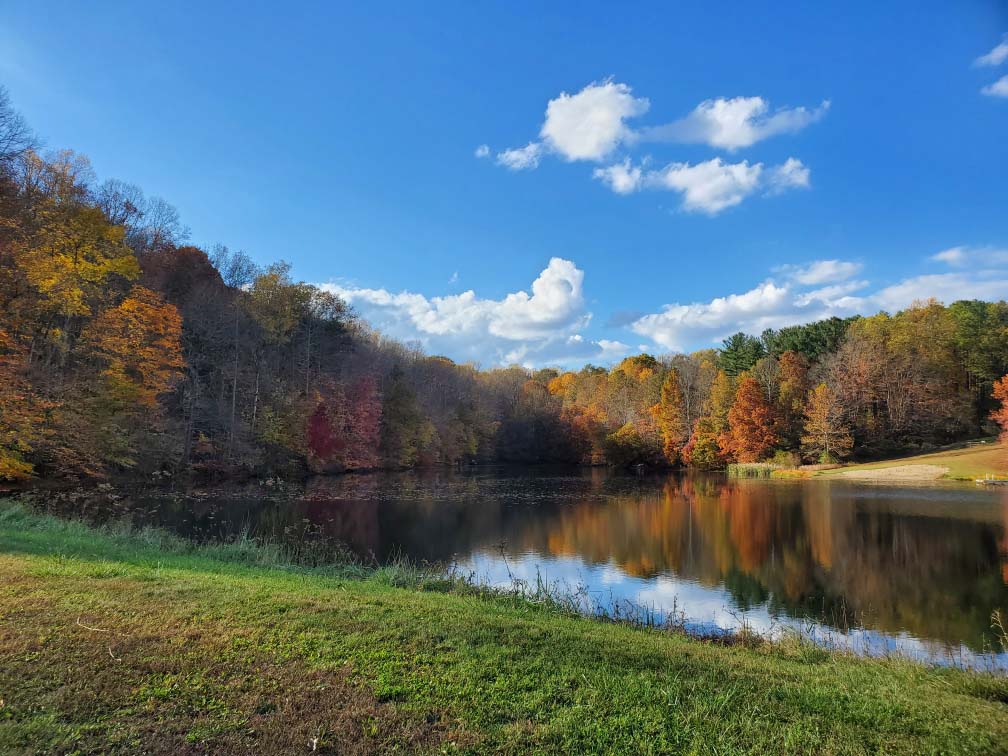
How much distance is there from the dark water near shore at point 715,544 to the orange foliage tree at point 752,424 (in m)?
19.1

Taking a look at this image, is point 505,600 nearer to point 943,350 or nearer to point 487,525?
point 487,525

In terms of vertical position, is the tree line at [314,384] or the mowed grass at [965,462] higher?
the tree line at [314,384]

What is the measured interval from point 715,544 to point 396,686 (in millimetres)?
17821

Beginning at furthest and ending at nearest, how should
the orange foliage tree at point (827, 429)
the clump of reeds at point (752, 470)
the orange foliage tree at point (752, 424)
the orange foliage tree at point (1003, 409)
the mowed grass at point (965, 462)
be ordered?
the orange foliage tree at point (752, 424)
the orange foliage tree at point (827, 429)
the clump of reeds at point (752, 470)
the orange foliage tree at point (1003, 409)
the mowed grass at point (965, 462)

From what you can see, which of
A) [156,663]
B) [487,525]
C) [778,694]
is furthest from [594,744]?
[487,525]

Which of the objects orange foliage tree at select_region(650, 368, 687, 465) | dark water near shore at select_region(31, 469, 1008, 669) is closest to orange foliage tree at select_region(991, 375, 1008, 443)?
dark water near shore at select_region(31, 469, 1008, 669)

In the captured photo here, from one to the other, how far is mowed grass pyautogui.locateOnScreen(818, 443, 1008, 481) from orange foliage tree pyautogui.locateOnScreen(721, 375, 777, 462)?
669 cm

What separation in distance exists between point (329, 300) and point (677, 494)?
3457cm

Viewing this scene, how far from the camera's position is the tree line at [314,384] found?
862 inches

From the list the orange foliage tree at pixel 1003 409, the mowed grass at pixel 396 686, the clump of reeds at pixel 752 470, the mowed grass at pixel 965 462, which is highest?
the orange foliage tree at pixel 1003 409

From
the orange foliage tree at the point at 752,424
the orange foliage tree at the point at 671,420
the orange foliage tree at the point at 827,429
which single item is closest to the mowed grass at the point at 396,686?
the orange foliage tree at the point at 827,429

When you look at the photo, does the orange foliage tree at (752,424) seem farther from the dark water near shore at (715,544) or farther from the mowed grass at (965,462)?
the dark water near shore at (715,544)

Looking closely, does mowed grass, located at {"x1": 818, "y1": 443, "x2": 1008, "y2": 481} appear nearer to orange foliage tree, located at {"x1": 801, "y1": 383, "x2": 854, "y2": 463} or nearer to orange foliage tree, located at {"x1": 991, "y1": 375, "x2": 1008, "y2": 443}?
orange foliage tree, located at {"x1": 991, "y1": 375, "x2": 1008, "y2": 443}

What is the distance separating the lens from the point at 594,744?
3.89 m
